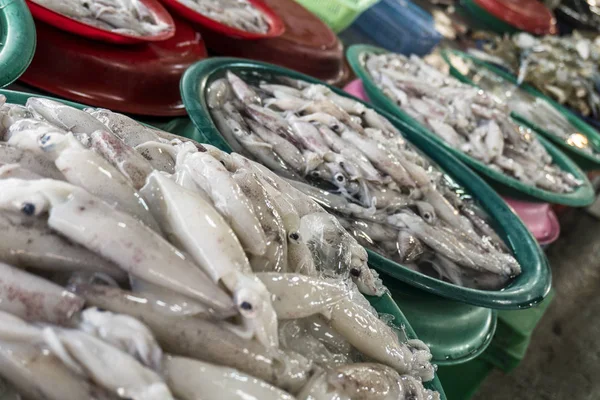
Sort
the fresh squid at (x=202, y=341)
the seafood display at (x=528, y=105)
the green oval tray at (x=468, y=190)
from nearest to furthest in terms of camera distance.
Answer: the fresh squid at (x=202, y=341) → the green oval tray at (x=468, y=190) → the seafood display at (x=528, y=105)

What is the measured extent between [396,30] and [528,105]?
1.55 m

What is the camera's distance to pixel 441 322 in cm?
191

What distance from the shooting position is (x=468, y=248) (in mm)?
2168

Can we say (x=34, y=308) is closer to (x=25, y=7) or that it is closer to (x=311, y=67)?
(x=25, y=7)

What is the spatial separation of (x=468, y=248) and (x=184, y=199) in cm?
152

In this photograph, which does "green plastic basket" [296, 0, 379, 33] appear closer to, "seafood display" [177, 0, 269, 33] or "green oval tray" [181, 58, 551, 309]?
"seafood display" [177, 0, 269, 33]

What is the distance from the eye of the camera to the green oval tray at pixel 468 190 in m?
1.72

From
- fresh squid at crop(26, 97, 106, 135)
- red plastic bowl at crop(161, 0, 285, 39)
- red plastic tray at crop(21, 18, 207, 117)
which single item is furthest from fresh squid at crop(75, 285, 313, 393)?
red plastic bowl at crop(161, 0, 285, 39)

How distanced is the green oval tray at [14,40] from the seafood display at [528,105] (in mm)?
4022

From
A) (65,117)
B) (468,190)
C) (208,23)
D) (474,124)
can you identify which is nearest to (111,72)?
(208,23)

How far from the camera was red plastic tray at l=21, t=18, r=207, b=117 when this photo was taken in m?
2.05

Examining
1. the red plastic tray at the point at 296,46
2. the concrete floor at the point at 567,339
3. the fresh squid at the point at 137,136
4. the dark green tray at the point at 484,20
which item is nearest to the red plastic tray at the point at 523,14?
the dark green tray at the point at 484,20

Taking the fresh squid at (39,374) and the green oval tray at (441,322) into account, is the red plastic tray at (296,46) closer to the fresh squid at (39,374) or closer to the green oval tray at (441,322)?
the green oval tray at (441,322)

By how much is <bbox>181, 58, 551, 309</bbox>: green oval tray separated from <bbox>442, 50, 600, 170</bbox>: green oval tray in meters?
1.91
